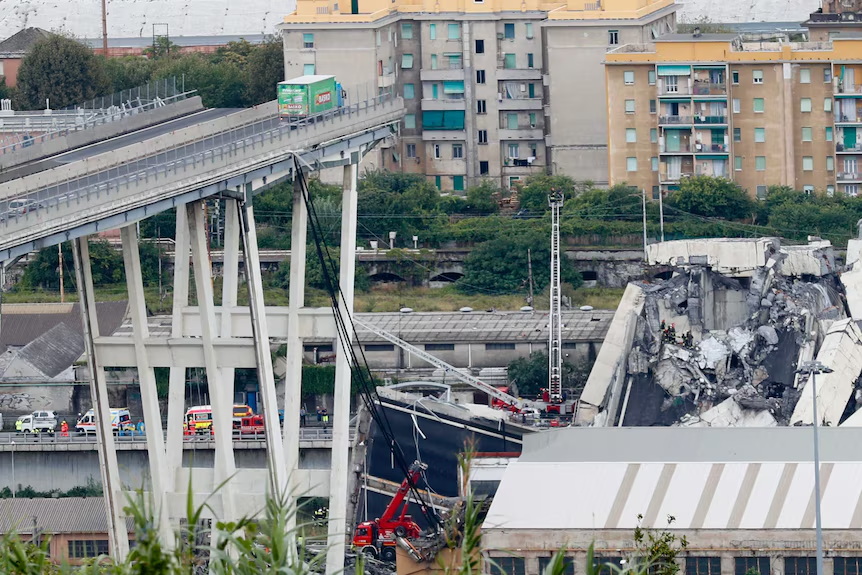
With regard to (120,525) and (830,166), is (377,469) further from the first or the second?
(830,166)

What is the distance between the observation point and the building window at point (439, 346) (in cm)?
6775

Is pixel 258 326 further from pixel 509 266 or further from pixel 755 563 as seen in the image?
pixel 509 266

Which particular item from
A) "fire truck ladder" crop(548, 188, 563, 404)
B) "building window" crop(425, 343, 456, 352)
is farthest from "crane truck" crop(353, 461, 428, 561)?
"building window" crop(425, 343, 456, 352)

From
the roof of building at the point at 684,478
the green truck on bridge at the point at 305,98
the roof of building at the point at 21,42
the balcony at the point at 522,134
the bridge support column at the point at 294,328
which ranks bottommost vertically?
the roof of building at the point at 684,478

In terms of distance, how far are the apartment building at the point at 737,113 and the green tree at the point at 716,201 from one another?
90.6 inches

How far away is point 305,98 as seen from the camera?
147 feet

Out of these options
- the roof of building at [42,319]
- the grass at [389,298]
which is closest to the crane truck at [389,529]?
the roof of building at [42,319]

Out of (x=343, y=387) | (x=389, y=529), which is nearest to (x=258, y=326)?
(x=343, y=387)

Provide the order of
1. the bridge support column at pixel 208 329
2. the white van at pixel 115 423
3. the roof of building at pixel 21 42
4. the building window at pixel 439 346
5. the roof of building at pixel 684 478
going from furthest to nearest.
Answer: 1. the roof of building at pixel 21 42
2. the building window at pixel 439 346
3. the white van at pixel 115 423
4. the roof of building at pixel 684 478
5. the bridge support column at pixel 208 329

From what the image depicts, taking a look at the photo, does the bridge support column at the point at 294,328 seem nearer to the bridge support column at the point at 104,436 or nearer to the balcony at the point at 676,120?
the bridge support column at the point at 104,436

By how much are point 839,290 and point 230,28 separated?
2718 inches

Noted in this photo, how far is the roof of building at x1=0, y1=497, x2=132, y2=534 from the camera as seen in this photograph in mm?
53969

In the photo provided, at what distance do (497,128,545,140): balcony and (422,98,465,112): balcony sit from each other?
184cm

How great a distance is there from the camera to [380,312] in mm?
71812
